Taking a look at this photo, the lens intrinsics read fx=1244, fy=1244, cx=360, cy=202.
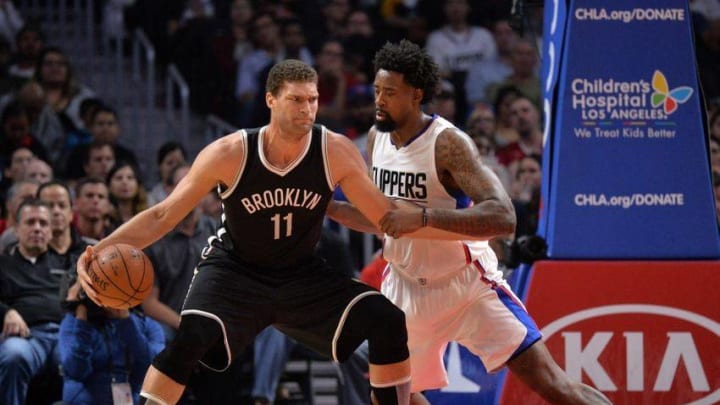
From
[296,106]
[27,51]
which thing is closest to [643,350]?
[296,106]

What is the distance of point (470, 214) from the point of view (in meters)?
5.52

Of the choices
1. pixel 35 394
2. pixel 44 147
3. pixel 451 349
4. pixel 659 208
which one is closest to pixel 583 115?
pixel 659 208

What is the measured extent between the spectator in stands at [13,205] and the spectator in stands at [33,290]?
0.31m

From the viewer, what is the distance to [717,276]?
632cm

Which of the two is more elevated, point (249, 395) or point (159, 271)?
point (159, 271)

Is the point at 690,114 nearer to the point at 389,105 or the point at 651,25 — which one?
the point at 651,25

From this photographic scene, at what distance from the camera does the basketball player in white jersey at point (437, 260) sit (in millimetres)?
5750

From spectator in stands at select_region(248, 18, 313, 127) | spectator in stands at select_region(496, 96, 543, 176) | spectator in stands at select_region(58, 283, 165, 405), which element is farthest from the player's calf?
spectator in stands at select_region(248, 18, 313, 127)

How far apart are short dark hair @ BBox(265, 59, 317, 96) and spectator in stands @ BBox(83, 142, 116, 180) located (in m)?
4.31

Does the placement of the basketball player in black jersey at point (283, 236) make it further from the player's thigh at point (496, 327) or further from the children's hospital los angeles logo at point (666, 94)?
the children's hospital los angeles logo at point (666, 94)

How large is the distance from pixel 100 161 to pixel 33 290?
195 centimetres

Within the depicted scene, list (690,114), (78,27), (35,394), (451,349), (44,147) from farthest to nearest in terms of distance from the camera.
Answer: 1. (78,27)
2. (44,147)
3. (35,394)
4. (451,349)
5. (690,114)

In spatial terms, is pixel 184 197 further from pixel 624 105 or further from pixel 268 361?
pixel 268 361

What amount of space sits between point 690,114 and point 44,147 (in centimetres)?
585
